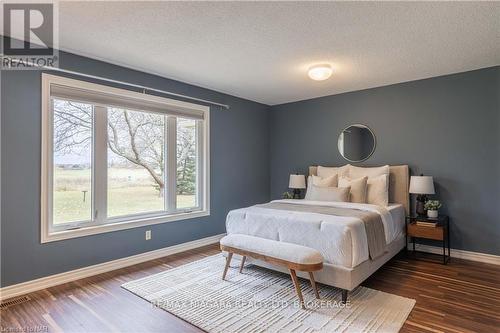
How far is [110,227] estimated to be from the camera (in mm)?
3350

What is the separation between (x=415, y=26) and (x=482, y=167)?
227 cm

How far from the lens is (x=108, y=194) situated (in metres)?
3.43

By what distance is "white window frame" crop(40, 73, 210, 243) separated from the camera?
287 cm

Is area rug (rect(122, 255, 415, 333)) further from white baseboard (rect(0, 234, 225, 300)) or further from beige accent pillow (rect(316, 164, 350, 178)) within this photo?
beige accent pillow (rect(316, 164, 350, 178))

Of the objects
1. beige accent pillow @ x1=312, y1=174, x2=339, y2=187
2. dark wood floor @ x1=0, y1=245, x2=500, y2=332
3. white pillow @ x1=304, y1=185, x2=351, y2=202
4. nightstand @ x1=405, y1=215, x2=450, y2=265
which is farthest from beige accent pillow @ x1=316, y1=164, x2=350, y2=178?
dark wood floor @ x1=0, y1=245, x2=500, y2=332

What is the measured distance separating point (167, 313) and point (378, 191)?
302 centimetres

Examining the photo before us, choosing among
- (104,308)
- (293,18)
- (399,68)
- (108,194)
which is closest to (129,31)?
(293,18)

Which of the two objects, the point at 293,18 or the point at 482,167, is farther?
the point at 482,167

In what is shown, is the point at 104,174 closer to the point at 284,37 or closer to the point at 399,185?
the point at 284,37

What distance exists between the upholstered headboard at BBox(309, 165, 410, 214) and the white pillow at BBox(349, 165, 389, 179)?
0.50 feet

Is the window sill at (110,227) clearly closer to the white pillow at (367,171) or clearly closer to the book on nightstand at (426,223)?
the white pillow at (367,171)

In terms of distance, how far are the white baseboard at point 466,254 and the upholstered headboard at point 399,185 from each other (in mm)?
550

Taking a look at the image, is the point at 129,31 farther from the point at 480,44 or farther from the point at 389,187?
the point at 389,187

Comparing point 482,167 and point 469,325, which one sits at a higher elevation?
point 482,167
